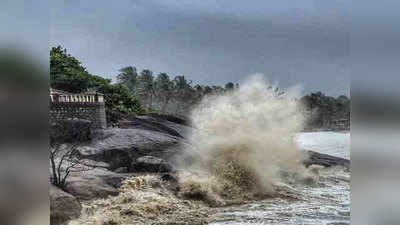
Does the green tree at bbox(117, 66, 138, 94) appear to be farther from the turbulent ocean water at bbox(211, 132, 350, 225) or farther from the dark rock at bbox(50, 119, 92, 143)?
the turbulent ocean water at bbox(211, 132, 350, 225)

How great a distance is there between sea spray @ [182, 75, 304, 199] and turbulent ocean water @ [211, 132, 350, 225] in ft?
0.45

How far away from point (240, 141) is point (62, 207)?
1569mm

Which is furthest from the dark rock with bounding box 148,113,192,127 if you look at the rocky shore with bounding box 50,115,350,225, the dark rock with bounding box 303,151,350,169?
the dark rock with bounding box 303,151,350,169

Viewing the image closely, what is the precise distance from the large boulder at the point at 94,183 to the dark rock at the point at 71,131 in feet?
0.95

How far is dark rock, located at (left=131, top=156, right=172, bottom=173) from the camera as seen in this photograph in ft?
14.5

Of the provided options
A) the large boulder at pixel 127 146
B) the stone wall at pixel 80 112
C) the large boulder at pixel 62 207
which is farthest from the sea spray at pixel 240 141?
the large boulder at pixel 62 207

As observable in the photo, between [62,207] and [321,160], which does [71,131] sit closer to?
[62,207]

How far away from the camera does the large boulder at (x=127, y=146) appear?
4.41 metres

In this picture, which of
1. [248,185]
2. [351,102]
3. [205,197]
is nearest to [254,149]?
[248,185]

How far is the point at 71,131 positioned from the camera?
438 cm

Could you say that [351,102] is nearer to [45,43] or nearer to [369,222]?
[369,222]

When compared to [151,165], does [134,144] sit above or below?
above

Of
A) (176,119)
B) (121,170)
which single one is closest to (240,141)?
(176,119)

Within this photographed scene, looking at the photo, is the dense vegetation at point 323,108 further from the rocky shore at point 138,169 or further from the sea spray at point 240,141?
the rocky shore at point 138,169
